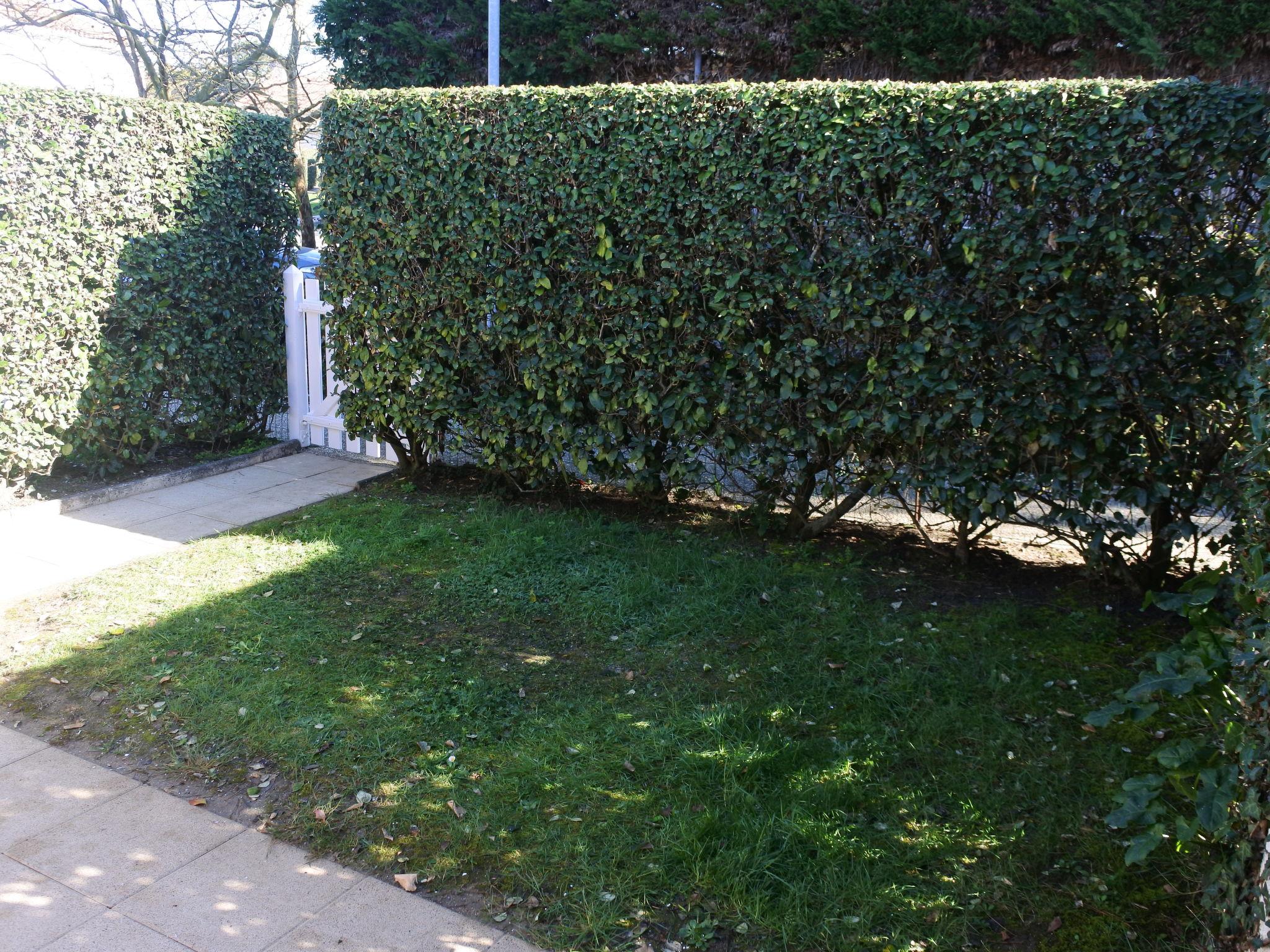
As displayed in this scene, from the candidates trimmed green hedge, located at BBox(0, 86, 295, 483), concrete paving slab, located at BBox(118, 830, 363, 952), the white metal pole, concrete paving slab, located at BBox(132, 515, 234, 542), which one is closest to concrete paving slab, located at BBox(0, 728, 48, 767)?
concrete paving slab, located at BBox(118, 830, 363, 952)

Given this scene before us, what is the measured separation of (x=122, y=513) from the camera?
6.86 metres

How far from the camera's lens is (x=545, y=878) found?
3.17 meters

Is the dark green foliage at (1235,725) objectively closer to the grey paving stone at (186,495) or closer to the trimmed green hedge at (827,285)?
the trimmed green hedge at (827,285)

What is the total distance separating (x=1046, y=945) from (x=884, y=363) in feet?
10.1

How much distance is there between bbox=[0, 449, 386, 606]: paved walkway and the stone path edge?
0.09ft

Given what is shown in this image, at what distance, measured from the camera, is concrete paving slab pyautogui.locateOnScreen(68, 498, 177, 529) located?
6.68 metres

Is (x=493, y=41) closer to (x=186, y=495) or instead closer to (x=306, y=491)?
(x=306, y=491)

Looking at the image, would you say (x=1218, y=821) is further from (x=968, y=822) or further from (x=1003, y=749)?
(x=1003, y=749)

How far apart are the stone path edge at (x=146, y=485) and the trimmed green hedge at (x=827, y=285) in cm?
176

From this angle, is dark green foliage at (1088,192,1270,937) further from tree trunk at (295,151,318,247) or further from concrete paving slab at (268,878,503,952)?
tree trunk at (295,151,318,247)

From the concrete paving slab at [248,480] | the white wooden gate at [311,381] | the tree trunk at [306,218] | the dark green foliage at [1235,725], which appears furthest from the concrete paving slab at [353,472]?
the tree trunk at [306,218]

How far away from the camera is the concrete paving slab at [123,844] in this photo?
322 centimetres

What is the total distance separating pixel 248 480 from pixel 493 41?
5124 mm

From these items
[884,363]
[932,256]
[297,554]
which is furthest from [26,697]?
[932,256]
